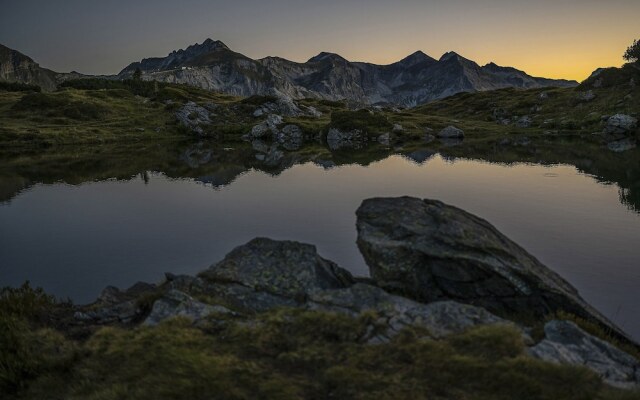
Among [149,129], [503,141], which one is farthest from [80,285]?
[149,129]

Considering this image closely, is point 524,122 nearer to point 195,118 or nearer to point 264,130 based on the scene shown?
point 264,130

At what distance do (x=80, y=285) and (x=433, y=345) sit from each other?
1798cm

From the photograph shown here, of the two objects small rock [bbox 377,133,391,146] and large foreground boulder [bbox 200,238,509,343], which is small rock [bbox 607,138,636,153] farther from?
large foreground boulder [bbox 200,238,509,343]

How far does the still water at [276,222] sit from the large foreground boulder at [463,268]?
11.8 feet

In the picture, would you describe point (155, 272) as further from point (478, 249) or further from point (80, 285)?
point (478, 249)

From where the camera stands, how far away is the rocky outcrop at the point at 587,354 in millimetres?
11164

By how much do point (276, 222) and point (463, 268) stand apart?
19.3 m

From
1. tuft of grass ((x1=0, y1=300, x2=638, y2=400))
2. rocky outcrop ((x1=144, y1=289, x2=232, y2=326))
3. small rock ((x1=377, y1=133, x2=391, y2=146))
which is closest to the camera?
tuft of grass ((x1=0, y1=300, x2=638, y2=400))

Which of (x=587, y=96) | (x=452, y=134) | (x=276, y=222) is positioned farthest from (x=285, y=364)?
(x=587, y=96)

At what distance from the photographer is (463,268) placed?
643 inches

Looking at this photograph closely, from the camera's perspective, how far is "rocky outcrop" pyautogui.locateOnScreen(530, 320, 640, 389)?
1116 cm

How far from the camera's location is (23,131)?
105 meters

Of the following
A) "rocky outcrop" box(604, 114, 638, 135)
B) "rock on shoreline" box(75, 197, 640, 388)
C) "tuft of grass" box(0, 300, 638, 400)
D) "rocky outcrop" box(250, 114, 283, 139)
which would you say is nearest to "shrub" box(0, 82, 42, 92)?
"rocky outcrop" box(250, 114, 283, 139)

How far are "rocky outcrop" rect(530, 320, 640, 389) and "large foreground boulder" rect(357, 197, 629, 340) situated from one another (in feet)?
7.98
